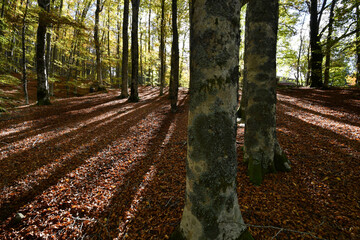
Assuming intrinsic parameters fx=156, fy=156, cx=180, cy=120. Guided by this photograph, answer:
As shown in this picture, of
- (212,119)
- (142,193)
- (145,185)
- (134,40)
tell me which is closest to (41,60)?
(134,40)

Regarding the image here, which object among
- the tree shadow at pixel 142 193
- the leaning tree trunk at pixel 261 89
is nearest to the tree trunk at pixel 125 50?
the tree shadow at pixel 142 193

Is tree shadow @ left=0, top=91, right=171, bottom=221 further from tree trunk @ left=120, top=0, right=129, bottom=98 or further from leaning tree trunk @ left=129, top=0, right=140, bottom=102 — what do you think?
tree trunk @ left=120, top=0, right=129, bottom=98

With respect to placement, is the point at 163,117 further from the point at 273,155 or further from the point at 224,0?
the point at 224,0

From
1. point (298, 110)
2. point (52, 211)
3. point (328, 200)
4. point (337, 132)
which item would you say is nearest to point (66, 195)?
point (52, 211)

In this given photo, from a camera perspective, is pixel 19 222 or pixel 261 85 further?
pixel 261 85

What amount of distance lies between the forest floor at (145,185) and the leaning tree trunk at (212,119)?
0.68 m

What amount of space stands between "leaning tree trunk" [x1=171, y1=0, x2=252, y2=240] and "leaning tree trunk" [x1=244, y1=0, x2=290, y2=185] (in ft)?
6.06

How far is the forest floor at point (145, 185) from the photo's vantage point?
2.32 metres

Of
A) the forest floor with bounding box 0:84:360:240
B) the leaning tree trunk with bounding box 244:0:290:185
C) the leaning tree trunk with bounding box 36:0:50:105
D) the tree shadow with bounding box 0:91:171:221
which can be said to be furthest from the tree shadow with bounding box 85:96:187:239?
the leaning tree trunk with bounding box 36:0:50:105

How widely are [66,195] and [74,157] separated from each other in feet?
5.10

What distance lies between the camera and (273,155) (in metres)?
3.18

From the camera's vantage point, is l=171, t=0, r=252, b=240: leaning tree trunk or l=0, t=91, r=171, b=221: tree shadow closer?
l=171, t=0, r=252, b=240: leaning tree trunk

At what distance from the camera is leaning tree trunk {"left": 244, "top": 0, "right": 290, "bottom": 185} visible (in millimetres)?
2969

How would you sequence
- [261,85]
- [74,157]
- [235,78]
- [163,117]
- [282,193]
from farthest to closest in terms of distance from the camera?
1. [163,117]
2. [74,157]
3. [261,85]
4. [282,193]
5. [235,78]
